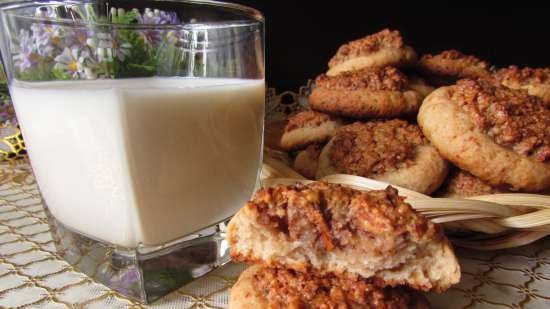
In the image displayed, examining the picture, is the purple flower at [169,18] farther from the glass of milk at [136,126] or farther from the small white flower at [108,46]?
the small white flower at [108,46]

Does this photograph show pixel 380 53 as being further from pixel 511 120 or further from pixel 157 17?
pixel 157 17

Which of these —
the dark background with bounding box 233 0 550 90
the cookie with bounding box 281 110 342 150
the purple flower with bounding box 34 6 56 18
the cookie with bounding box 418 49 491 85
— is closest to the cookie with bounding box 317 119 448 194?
the cookie with bounding box 281 110 342 150

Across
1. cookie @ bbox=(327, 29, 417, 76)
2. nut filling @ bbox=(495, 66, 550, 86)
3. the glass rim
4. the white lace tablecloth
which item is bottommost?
the white lace tablecloth

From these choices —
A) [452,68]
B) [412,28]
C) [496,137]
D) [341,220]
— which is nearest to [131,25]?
[341,220]

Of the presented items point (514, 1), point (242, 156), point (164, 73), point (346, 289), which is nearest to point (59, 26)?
point (164, 73)

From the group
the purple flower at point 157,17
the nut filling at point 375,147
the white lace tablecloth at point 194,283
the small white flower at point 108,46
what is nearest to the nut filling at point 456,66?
the nut filling at point 375,147

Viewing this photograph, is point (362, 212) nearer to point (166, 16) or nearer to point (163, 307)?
point (163, 307)

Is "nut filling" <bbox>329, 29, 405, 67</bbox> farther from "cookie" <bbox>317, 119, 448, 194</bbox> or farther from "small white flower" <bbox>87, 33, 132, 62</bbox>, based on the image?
"small white flower" <bbox>87, 33, 132, 62</bbox>
